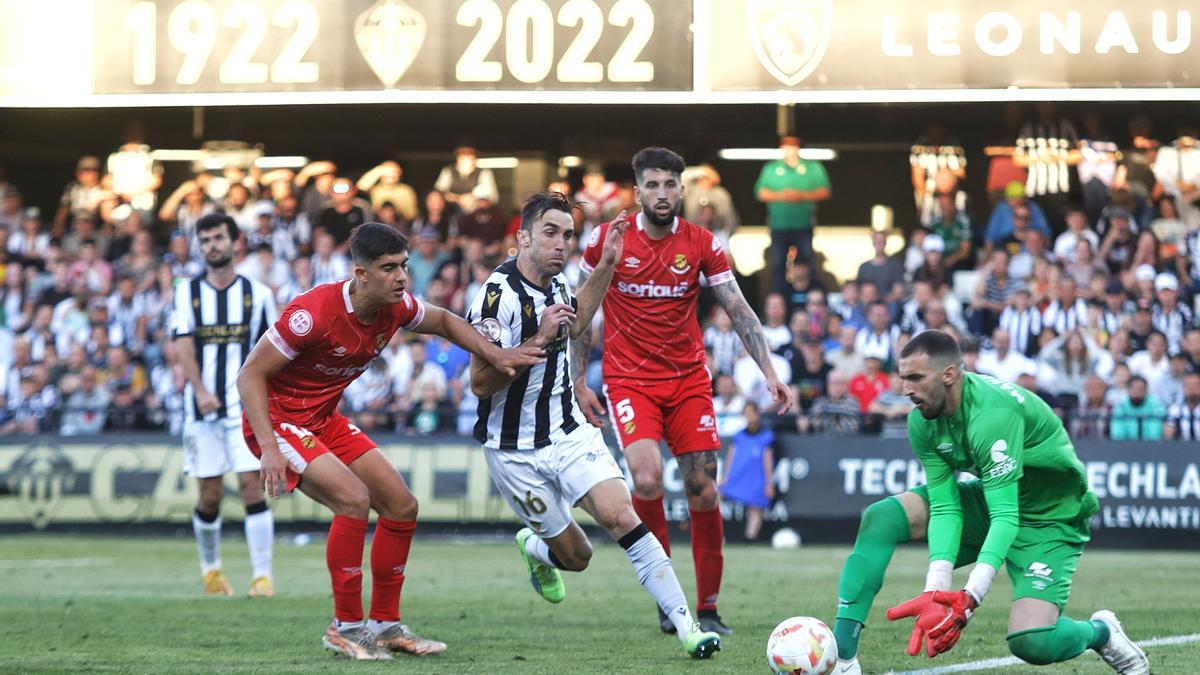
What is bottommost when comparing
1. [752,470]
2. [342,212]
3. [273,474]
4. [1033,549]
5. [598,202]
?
[752,470]

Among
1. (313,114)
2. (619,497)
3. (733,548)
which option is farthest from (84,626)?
(313,114)

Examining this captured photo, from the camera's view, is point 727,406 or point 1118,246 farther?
point 1118,246

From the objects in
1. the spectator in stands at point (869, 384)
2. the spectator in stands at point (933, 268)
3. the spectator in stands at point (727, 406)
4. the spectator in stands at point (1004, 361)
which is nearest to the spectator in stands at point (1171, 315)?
the spectator in stands at point (1004, 361)

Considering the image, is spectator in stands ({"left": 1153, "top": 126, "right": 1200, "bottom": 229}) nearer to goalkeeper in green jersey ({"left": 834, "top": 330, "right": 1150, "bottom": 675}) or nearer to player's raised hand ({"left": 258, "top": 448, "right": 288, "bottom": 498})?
goalkeeper in green jersey ({"left": 834, "top": 330, "right": 1150, "bottom": 675})

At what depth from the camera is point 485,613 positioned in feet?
34.1

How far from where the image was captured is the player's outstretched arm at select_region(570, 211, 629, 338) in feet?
26.5

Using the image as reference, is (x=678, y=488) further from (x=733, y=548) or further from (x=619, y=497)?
(x=619, y=497)

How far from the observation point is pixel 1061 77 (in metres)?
18.7

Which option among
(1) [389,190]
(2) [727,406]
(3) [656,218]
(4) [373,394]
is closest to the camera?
(3) [656,218]

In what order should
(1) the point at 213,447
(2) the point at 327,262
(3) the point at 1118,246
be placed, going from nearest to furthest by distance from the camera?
(1) the point at 213,447 → (3) the point at 1118,246 → (2) the point at 327,262

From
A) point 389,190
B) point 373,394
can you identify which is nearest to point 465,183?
point 389,190

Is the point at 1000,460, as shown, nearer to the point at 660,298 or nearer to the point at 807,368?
the point at 660,298

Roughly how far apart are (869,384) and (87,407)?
871 centimetres

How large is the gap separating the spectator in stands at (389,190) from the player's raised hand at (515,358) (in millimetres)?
14866
